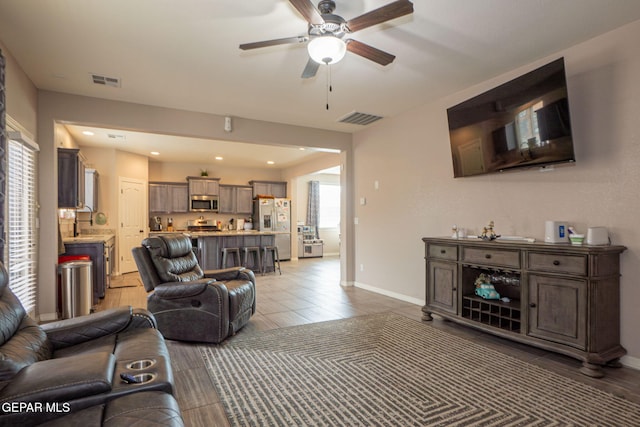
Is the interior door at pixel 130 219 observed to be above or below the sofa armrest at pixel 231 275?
above

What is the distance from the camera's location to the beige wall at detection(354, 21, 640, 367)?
9.30ft

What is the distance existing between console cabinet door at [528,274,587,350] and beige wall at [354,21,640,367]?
1.49ft

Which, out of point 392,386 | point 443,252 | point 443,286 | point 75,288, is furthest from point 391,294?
point 75,288

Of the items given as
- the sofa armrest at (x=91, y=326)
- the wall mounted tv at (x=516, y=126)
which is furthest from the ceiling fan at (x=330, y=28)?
the sofa armrest at (x=91, y=326)

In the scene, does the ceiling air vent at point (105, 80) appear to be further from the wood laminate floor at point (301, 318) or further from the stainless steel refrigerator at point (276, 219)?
the stainless steel refrigerator at point (276, 219)

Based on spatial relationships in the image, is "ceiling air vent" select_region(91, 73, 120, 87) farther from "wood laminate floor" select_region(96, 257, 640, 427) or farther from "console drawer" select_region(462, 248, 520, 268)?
"console drawer" select_region(462, 248, 520, 268)

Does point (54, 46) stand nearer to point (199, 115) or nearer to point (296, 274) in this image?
point (199, 115)

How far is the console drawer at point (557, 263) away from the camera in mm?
2713

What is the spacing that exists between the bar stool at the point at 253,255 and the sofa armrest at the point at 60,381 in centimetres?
601

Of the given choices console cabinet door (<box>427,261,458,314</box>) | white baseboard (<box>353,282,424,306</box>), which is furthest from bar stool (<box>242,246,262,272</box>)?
console cabinet door (<box>427,261,458,314</box>)

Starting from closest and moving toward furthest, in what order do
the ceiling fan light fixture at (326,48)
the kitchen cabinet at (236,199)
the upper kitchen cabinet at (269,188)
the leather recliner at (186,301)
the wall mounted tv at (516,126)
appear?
the ceiling fan light fixture at (326,48) < the wall mounted tv at (516,126) < the leather recliner at (186,301) < the kitchen cabinet at (236,199) < the upper kitchen cabinet at (269,188)

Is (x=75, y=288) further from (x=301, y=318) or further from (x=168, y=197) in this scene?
(x=168, y=197)

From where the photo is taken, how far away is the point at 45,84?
3.95 metres

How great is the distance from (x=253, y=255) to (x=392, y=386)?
5640mm
